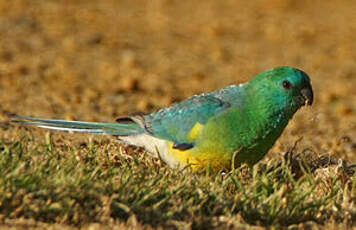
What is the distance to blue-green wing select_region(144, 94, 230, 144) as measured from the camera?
4.63 meters

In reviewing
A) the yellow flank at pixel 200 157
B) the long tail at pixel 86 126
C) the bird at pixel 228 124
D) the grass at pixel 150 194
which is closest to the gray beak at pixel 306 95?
the bird at pixel 228 124

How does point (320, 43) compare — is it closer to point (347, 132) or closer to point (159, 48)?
point (159, 48)

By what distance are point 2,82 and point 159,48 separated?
8.53 feet

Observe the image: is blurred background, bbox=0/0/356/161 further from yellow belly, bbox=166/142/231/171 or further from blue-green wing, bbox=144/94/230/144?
yellow belly, bbox=166/142/231/171

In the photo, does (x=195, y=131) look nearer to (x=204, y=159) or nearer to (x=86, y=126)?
(x=204, y=159)

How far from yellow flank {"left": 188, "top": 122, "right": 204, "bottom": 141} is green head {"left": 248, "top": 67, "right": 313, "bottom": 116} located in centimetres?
36

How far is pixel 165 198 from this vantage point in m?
3.92

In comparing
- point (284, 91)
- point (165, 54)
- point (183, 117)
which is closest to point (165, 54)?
point (165, 54)

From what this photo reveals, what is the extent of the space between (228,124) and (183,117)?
0.30 metres

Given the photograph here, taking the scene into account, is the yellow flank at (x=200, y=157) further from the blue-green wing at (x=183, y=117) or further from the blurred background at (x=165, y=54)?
the blurred background at (x=165, y=54)

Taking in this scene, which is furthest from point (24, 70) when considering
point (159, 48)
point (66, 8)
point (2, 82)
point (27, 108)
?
point (66, 8)

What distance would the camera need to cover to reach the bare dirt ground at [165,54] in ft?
23.8

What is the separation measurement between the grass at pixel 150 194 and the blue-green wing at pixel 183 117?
21 centimetres

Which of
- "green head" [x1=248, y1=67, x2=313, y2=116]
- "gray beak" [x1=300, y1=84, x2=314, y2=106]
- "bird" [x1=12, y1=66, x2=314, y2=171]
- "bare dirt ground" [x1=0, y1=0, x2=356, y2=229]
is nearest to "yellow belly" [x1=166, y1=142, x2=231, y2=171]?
"bird" [x1=12, y1=66, x2=314, y2=171]
